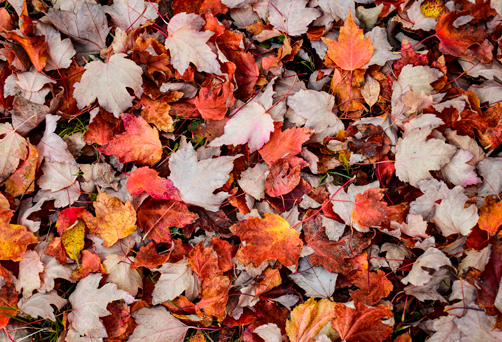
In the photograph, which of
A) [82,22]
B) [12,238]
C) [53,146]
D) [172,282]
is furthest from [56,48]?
[172,282]

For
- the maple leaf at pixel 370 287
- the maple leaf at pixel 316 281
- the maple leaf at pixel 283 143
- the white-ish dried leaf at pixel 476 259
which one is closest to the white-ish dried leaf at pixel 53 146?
the maple leaf at pixel 283 143

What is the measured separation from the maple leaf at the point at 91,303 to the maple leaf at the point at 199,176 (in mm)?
584

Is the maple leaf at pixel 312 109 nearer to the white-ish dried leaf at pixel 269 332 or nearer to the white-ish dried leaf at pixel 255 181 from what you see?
the white-ish dried leaf at pixel 255 181

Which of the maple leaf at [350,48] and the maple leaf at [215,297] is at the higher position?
the maple leaf at [350,48]

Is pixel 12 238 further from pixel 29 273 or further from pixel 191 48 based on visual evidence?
pixel 191 48

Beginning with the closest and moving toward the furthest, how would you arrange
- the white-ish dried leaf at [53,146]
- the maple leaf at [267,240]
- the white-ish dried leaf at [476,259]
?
the white-ish dried leaf at [476,259], the maple leaf at [267,240], the white-ish dried leaf at [53,146]

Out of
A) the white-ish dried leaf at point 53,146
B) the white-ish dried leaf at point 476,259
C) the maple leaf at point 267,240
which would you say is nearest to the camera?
the white-ish dried leaf at point 476,259

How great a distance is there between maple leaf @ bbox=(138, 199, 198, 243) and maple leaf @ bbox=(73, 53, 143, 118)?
1.66 feet

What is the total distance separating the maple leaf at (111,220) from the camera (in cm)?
166

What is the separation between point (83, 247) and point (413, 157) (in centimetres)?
177

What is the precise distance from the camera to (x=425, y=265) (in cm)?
155

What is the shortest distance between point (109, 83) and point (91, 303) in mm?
1108

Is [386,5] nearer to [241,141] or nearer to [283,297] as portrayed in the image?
[241,141]

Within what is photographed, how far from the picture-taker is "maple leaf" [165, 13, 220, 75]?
166cm
